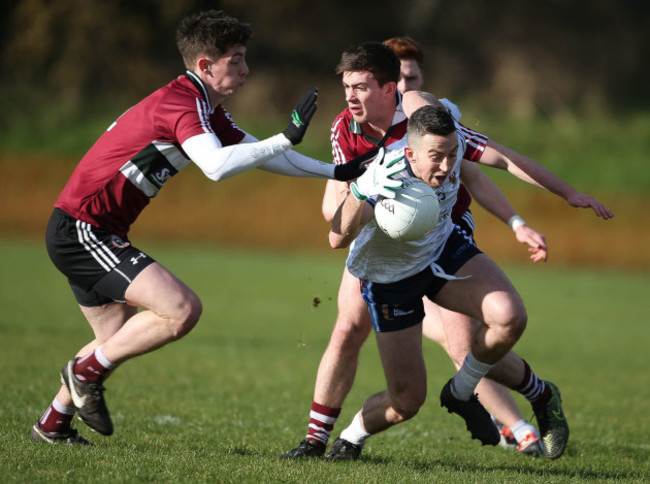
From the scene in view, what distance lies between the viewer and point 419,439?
631 cm

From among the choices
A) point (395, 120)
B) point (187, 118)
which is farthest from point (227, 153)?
point (395, 120)

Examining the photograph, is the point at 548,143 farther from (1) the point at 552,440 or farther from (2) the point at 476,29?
(1) the point at 552,440

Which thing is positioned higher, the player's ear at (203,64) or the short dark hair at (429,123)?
the player's ear at (203,64)

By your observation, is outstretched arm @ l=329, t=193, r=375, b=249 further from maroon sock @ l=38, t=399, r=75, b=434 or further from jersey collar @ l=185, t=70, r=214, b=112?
maroon sock @ l=38, t=399, r=75, b=434

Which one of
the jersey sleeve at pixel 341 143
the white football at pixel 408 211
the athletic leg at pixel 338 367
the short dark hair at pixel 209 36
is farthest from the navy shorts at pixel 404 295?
the short dark hair at pixel 209 36

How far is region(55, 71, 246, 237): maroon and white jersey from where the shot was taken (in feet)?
15.8

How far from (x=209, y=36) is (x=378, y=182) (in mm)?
1374

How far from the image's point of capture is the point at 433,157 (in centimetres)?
475

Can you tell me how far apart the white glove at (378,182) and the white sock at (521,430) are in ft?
7.62

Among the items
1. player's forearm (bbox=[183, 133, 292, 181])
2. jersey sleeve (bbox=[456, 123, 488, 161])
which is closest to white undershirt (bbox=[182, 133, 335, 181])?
player's forearm (bbox=[183, 133, 292, 181])

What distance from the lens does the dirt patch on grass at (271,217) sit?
1078 inches

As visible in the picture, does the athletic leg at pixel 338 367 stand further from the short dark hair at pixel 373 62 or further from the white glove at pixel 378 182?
the short dark hair at pixel 373 62

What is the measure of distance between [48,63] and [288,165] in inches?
1441

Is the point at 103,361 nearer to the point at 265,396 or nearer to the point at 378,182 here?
the point at 378,182
